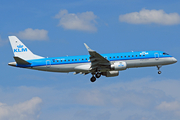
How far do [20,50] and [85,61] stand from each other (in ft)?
43.8

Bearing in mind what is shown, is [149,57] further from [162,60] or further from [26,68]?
[26,68]

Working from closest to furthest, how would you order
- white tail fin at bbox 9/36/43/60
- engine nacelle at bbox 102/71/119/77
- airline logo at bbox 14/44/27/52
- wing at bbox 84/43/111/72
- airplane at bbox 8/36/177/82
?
wing at bbox 84/43/111/72
airplane at bbox 8/36/177/82
white tail fin at bbox 9/36/43/60
airline logo at bbox 14/44/27/52
engine nacelle at bbox 102/71/119/77

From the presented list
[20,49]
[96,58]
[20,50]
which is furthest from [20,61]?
[96,58]

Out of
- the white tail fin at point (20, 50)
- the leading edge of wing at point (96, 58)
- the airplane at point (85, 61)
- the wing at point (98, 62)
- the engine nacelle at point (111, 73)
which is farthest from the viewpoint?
the engine nacelle at point (111, 73)

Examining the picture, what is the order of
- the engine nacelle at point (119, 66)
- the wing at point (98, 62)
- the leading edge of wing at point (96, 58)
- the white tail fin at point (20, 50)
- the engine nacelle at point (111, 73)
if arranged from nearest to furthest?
the leading edge of wing at point (96, 58) → the wing at point (98, 62) → the engine nacelle at point (119, 66) → the white tail fin at point (20, 50) → the engine nacelle at point (111, 73)

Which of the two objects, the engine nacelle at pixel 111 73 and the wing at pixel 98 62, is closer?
the wing at pixel 98 62

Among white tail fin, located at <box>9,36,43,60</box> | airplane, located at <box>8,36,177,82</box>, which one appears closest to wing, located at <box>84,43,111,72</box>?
Answer: airplane, located at <box>8,36,177,82</box>

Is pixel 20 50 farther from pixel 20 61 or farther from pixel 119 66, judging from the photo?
pixel 119 66

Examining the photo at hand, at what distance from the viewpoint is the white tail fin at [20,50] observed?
61219 mm

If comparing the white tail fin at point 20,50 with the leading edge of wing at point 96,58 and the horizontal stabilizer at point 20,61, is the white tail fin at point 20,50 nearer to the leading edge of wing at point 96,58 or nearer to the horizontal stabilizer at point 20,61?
the horizontal stabilizer at point 20,61

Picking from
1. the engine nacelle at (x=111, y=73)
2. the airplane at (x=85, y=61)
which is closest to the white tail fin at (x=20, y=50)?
the airplane at (x=85, y=61)

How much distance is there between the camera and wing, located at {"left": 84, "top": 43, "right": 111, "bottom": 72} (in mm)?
58119

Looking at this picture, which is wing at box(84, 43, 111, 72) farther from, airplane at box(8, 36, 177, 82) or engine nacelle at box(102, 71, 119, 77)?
engine nacelle at box(102, 71, 119, 77)

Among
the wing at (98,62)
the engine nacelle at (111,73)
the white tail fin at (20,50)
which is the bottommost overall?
the engine nacelle at (111,73)
